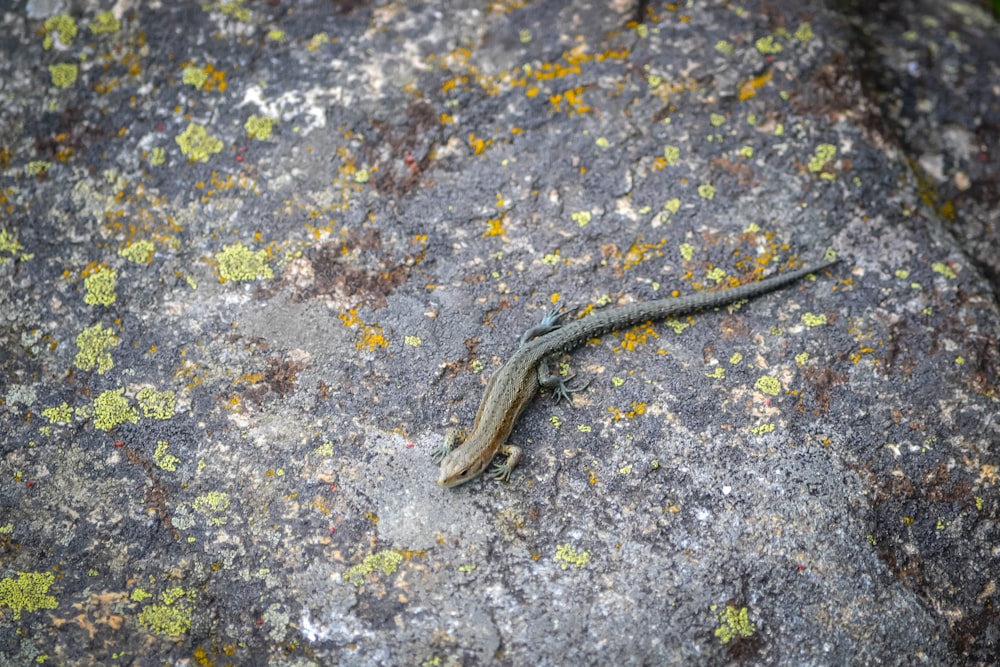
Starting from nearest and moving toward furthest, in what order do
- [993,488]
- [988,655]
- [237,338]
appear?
1. [988,655]
2. [993,488]
3. [237,338]

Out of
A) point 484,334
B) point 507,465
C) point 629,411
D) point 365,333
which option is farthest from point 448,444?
point 629,411

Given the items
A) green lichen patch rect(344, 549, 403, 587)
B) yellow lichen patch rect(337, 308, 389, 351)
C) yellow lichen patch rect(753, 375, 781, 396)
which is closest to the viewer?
green lichen patch rect(344, 549, 403, 587)

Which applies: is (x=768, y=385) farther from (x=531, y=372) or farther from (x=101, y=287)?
(x=101, y=287)

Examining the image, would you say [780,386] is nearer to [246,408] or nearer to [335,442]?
[335,442]

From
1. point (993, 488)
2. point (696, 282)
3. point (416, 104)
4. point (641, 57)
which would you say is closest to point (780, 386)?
point (696, 282)

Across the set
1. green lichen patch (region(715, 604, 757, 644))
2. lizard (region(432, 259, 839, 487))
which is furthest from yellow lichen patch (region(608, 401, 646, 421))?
green lichen patch (region(715, 604, 757, 644))

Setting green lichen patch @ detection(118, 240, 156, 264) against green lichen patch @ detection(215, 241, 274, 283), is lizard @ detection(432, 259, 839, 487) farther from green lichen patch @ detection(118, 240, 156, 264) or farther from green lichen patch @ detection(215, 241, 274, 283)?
green lichen patch @ detection(118, 240, 156, 264)

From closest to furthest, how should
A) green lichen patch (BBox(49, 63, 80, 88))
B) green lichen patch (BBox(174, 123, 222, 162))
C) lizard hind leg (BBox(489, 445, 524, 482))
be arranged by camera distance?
1. lizard hind leg (BBox(489, 445, 524, 482))
2. green lichen patch (BBox(174, 123, 222, 162))
3. green lichen patch (BBox(49, 63, 80, 88))
